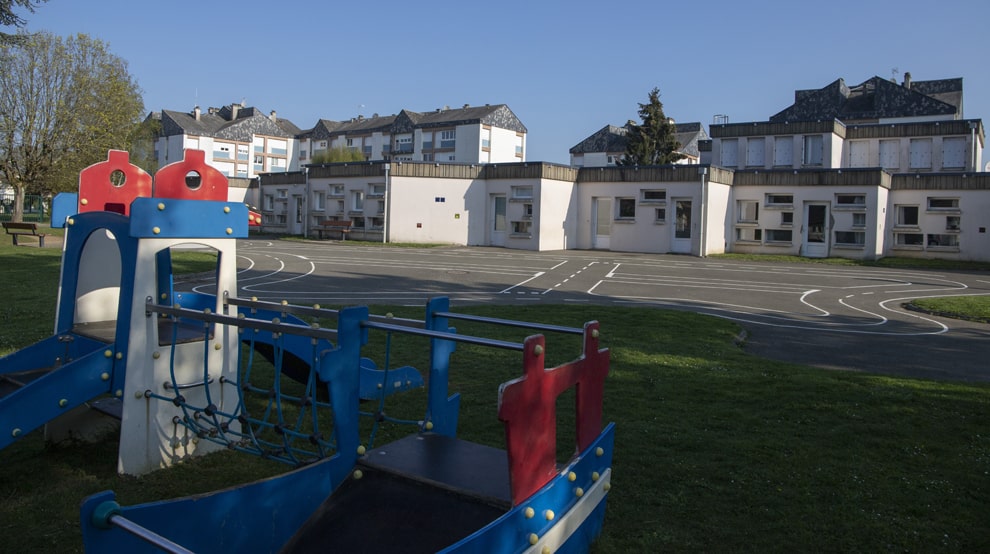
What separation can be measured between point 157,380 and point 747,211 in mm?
38458

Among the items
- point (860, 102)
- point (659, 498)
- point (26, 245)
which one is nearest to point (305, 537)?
point (659, 498)

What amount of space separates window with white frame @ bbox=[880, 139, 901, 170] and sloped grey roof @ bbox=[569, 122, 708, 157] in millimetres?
30203

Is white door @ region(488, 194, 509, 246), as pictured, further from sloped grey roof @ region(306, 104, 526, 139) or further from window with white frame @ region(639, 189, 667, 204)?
sloped grey roof @ region(306, 104, 526, 139)

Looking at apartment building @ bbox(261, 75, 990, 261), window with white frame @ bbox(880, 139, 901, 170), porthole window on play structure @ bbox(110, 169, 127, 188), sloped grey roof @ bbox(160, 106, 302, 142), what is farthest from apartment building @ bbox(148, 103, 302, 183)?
porthole window on play structure @ bbox(110, 169, 127, 188)

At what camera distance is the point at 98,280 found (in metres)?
6.48

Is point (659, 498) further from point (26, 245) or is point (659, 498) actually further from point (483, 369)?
point (26, 245)

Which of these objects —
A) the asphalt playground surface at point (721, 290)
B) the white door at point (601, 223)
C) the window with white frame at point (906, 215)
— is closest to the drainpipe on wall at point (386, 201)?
Result: the asphalt playground surface at point (721, 290)

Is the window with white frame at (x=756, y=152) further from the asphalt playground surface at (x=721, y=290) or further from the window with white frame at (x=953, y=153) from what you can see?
the asphalt playground surface at (x=721, y=290)

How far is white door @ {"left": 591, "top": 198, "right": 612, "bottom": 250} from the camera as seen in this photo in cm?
4100

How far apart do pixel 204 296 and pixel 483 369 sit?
3.43 m

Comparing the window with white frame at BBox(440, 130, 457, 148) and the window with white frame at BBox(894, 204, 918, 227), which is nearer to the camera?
the window with white frame at BBox(894, 204, 918, 227)

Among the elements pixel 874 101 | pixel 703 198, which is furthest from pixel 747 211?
pixel 874 101

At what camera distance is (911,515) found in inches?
190

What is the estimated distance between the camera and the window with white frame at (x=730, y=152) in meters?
47.8
